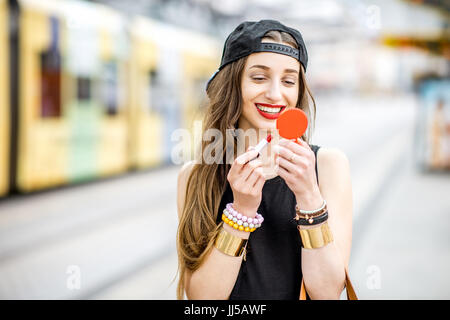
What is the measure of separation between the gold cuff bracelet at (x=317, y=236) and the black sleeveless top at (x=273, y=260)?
0.12 meters

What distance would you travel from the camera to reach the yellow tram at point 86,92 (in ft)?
20.0

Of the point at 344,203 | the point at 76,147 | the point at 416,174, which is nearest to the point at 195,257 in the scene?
the point at 344,203

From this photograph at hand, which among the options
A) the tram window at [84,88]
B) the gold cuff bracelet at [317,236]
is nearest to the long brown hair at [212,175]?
the gold cuff bracelet at [317,236]

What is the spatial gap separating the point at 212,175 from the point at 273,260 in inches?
10.9

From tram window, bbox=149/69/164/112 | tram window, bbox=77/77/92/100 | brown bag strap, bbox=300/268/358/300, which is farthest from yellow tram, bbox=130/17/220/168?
brown bag strap, bbox=300/268/358/300

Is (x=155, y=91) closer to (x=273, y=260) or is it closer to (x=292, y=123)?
(x=273, y=260)

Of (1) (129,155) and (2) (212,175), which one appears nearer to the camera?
(2) (212,175)

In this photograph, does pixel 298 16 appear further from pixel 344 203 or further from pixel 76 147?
pixel 344 203

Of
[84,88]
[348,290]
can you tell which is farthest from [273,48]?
[84,88]

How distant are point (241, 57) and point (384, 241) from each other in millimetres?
4353

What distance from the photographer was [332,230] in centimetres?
113

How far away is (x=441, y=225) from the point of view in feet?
18.6

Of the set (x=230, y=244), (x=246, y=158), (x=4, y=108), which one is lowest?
(x=230, y=244)

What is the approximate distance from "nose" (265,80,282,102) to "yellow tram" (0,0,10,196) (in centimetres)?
558
